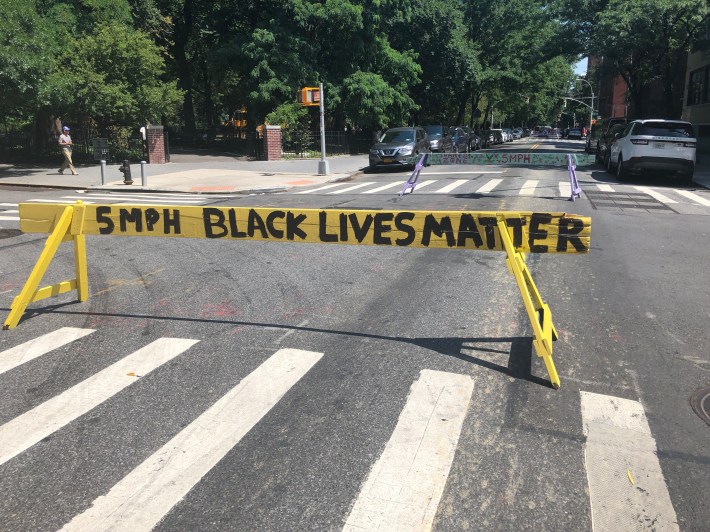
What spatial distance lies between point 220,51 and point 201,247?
82.0 ft

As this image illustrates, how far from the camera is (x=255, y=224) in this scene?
5.61 metres

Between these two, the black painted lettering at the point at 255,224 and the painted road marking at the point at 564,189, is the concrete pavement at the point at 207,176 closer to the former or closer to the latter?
the painted road marking at the point at 564,189

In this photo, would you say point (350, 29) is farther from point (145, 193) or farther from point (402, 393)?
point (402, 393)

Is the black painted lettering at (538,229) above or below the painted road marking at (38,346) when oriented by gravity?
above

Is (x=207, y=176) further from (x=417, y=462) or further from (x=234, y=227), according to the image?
(x=417, y=462)

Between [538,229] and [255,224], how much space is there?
2.56 metres

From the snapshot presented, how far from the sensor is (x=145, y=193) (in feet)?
60.8

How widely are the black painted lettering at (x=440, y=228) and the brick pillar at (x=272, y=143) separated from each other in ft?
83.7

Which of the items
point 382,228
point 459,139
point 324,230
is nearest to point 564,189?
point 382,228

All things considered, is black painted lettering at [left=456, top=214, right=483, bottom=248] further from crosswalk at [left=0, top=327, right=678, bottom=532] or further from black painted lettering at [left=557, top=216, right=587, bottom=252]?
crosswalk at [left=0, top=327, right=678, bottom=532]

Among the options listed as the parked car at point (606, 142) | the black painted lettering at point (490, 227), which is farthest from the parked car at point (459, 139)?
the black painted lettering at point (490, 227)

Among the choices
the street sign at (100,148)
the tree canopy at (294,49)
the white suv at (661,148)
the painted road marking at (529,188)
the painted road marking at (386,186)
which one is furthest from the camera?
the tree canopy at (294,49)

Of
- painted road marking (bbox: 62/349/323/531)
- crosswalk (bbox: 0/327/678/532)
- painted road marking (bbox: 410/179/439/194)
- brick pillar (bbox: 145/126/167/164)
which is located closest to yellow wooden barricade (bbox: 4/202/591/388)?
crosswalk (bbox: 0/327/678/532)

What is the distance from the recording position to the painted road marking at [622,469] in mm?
2893
